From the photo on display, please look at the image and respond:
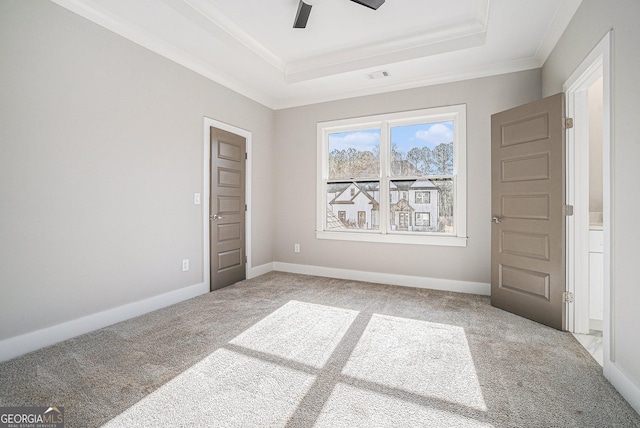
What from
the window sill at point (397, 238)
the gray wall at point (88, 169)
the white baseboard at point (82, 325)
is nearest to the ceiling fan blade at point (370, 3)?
the gray wall at point (88, 169)

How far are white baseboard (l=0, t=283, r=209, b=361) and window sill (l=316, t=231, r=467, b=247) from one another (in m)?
2.15

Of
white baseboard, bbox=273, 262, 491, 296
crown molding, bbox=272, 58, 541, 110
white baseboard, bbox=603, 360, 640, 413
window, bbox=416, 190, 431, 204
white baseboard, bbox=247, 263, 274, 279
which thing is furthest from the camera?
white baseboard, bbox=247, 263, 274, 279

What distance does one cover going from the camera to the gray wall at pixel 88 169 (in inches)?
87.6

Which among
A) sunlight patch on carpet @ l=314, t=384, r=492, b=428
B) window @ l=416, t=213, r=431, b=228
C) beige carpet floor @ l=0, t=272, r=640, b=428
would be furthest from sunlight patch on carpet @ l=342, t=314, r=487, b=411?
window @ l=416, t=213, r=431, b=228

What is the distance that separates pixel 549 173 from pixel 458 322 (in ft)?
5.31

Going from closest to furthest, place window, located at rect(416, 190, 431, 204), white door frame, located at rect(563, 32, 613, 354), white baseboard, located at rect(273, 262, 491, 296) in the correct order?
white door frame, located at rect(563, 32, 613, 354), white baseboard, located at rect(273, 262, 491, 296), window, located at rect(416, 190, 431, 204)

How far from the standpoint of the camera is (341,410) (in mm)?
1648

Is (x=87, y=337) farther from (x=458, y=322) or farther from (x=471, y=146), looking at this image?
(x=471, y=146)

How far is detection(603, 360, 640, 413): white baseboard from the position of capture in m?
1.65

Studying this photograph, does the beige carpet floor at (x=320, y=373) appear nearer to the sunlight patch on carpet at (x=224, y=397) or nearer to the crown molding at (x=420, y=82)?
the sunlight patch on carpet at (x=224, y=397)

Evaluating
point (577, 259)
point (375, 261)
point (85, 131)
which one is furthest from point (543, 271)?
point (85, 131)

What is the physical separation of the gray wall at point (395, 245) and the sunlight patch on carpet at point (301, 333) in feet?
4.60

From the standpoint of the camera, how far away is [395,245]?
431 cm

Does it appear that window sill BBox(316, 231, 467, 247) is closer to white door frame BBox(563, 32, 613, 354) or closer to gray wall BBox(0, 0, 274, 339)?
white door frame BBox(563, 32, 613, 354)
